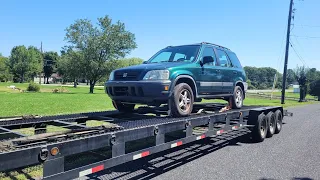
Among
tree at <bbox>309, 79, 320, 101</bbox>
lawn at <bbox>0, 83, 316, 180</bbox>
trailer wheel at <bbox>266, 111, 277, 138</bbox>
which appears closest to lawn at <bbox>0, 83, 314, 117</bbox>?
lawn at <bbox>0, 83, 316, 180</bbox>

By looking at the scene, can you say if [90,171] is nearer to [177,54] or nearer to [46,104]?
[177,54]

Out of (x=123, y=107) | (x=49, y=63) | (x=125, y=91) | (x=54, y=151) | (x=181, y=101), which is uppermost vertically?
(x=49, y=63)

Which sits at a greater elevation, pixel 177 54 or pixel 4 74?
pixel 4 74

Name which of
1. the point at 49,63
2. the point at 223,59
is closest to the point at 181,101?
the point at 223,59

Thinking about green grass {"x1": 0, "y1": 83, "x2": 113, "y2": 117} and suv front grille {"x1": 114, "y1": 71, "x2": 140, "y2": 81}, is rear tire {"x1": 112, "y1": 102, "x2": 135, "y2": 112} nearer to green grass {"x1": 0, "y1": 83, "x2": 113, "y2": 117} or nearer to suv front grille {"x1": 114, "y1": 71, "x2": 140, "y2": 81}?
suv front grille {"x1": 114, "y1": 71, "x2": 140, "y2": 81}

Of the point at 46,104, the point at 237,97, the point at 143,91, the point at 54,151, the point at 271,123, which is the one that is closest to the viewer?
the point at 54,151

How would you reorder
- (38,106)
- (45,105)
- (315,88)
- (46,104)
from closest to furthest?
(38,106)
(45,105)
(46,104)
(315,88)

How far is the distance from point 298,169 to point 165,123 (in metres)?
2.80

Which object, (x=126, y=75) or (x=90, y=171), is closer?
(x=90, y=171)

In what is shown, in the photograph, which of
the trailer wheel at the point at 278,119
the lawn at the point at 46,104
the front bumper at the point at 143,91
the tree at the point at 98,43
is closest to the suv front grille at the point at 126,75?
the front bumper at the point at 143,91

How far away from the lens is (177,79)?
5562 millimetres

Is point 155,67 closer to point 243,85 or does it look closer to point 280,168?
point 280,168

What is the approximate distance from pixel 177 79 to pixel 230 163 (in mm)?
1994

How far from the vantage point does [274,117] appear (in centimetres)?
877
